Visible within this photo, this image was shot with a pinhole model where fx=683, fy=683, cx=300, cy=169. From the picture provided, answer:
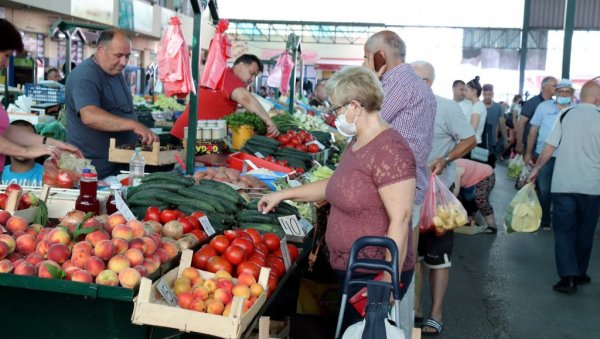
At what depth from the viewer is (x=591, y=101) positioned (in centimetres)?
685

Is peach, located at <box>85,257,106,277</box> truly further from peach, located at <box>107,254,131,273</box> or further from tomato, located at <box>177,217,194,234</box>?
tomato, located at <box>177,217,194,234</box>

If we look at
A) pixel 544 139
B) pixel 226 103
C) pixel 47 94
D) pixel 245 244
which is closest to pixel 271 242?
pixel 245 244

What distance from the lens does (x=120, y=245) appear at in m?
3.12

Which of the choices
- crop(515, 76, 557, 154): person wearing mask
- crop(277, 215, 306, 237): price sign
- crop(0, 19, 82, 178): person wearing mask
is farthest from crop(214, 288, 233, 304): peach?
crop(515, 76, 557, 154): person wearing mask

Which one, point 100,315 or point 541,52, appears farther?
point 541,52

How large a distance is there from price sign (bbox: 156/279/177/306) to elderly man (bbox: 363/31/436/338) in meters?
1.74

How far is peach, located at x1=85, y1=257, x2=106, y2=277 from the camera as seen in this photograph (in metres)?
2.91

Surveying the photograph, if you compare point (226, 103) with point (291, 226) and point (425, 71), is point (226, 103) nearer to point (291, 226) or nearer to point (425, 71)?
point (425, 71)

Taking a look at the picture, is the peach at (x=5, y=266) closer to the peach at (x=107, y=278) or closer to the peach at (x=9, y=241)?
the peach at (x=9, y=241)

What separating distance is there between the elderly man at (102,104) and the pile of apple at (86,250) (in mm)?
1904

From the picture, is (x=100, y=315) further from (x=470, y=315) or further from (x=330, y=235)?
(x=470, y=315)

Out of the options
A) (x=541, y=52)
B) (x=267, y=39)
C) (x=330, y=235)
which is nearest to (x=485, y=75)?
(x=541, y=52)

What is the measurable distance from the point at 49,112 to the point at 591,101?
808cm

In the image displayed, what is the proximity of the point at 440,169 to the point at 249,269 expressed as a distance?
2786 millimetres
